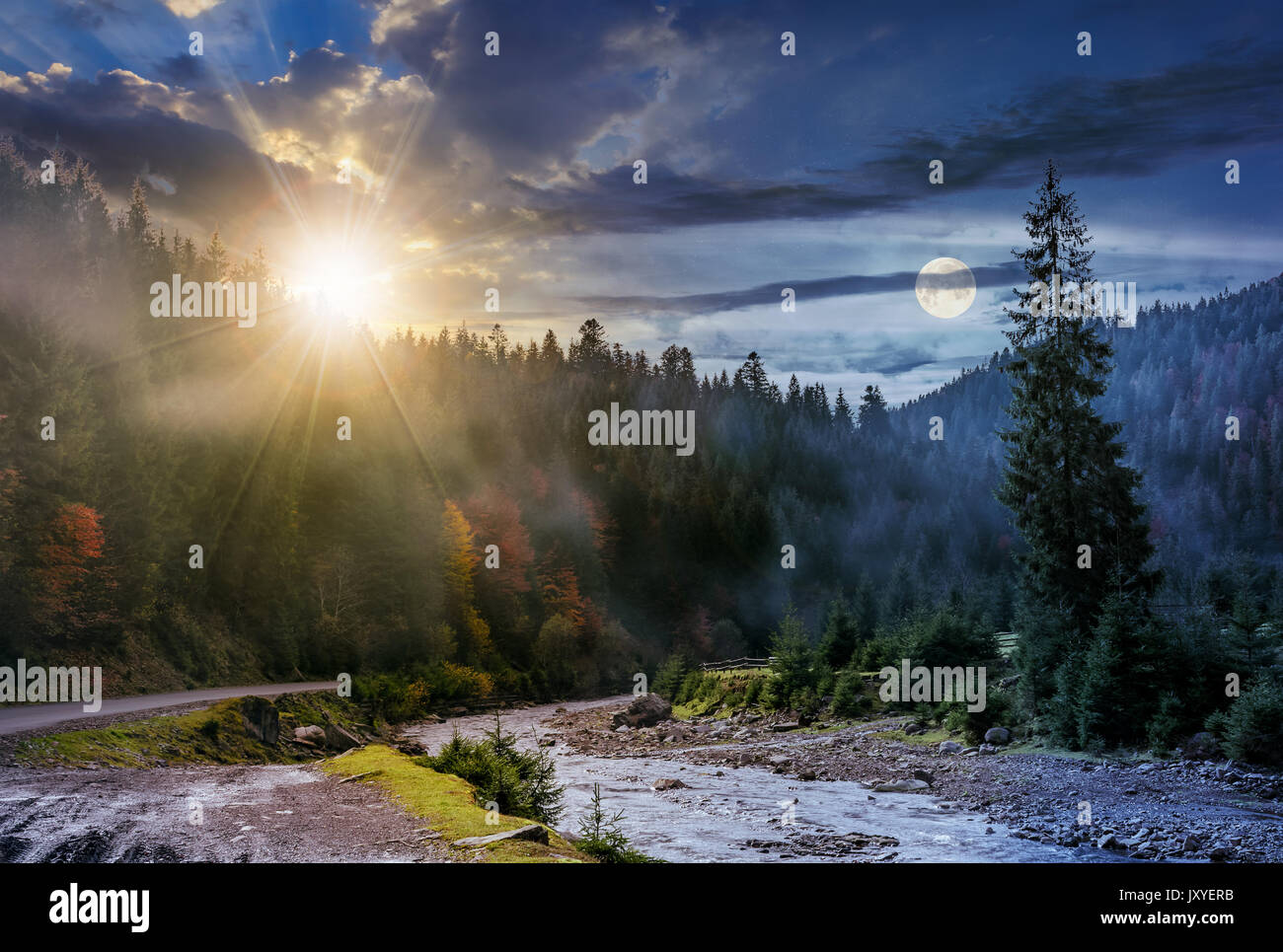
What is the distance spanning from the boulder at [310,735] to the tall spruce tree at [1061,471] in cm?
2359

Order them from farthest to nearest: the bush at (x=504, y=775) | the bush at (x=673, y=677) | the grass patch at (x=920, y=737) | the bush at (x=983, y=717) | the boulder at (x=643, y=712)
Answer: the bush at (x=673, y=677), the boulder at (x=643, y=712), the grass patch at (x=920, y=737), the bush at (x=983, y=717), the bush at (x=504, y=775)

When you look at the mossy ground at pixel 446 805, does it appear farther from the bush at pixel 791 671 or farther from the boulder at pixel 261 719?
the bush at pixel 791 671

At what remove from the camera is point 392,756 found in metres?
20.8

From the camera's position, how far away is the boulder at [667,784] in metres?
24.8

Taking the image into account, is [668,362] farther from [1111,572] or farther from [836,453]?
[1111,572]

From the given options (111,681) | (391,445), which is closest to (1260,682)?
(111,681)

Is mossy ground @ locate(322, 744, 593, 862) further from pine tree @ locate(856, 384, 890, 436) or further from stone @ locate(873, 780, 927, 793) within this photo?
pine tree @ locate(856, 384, 890, 436)

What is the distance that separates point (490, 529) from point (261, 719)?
137 feet

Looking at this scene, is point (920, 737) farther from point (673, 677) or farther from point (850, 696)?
point (673, 677)

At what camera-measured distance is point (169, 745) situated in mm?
19547

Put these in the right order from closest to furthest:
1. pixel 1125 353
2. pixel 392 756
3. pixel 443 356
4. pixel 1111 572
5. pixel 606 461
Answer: pixel 392 756 → pixel 1111 572 → pixel 606 461 → pixel 443 356 → pixel 1125 353

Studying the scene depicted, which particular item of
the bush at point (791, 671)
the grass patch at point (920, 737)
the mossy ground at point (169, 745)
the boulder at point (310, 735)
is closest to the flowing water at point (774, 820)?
the grass patch at point (920, 737)

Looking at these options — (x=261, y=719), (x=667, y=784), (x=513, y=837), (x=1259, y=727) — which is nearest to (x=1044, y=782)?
(x=1259, y=727)

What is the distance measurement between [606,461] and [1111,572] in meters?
77.7
